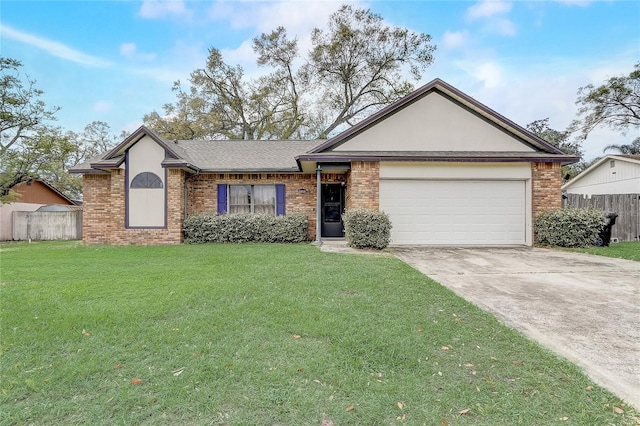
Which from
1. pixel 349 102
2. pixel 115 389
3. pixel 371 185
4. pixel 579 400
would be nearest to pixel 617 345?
pixel 579 400

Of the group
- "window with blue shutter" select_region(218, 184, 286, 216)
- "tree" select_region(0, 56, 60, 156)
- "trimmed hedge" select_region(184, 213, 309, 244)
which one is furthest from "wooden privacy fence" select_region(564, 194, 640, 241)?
"tree" select_region(0, 56, 60, 156)

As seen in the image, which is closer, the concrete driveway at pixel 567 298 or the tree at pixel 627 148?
the concrete driveway at pixel 567 298

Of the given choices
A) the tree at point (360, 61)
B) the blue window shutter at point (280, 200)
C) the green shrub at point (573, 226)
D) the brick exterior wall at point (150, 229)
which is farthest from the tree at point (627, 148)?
the brick exterior wall at point (150, 229)

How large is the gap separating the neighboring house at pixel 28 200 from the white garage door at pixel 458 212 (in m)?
17.9

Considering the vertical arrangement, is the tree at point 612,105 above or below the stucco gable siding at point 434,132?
above

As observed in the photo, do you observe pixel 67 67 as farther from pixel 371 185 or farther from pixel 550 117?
pixel 550 117

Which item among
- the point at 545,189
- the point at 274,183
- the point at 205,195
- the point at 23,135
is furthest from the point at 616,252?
the point at 23,135

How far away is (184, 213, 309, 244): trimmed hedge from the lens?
11859 millimetres

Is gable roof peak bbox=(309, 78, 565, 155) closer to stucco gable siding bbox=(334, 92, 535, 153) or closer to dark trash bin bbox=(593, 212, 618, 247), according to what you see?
stucco gable siding bbox=(334, 92, 535, 153)

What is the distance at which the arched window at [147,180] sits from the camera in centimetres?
1168

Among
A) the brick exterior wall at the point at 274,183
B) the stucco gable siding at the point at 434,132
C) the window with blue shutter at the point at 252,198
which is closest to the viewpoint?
the stucco gable siding at the point at 434,132

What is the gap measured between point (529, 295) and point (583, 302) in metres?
0.64

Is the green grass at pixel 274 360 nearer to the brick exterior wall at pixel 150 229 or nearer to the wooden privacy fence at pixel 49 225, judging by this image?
the brick exterior wall at pixel 150 229

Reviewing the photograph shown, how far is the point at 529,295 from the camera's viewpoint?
499 centimetres
